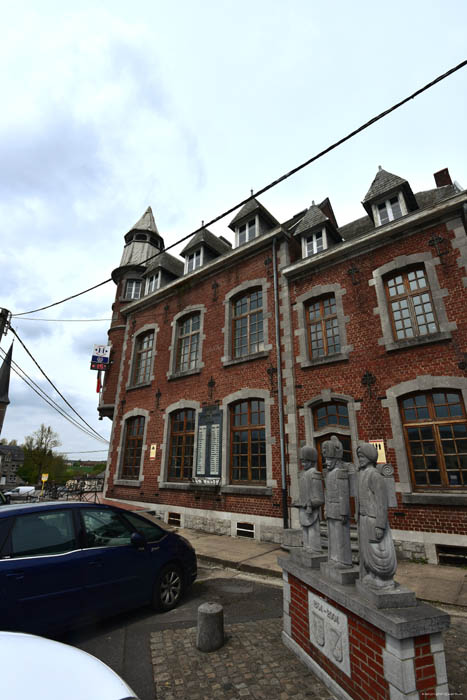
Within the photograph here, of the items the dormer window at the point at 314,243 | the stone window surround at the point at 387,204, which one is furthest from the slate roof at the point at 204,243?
the stone window surround at the point at 387,204

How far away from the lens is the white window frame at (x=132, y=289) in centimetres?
1732

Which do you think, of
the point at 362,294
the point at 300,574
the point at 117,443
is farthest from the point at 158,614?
the point at 117,443

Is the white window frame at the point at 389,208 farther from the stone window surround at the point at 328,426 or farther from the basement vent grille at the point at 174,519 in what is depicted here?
the basement vent grille at the point at 174,519

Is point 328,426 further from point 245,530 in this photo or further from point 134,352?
point 134,352

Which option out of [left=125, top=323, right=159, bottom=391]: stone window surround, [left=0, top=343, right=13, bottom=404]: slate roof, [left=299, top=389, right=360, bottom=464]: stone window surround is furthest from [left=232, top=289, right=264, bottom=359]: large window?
[left=0, top=343, right=13, bottom=404]: slate roof

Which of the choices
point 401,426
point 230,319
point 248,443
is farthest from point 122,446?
point 401,426

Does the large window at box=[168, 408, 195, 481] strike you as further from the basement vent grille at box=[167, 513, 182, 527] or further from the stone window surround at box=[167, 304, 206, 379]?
the stone window surround at box=[167, 304, 206, 379]

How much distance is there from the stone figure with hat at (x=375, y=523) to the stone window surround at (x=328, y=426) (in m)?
5.55

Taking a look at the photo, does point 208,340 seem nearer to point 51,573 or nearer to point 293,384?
point 293,384

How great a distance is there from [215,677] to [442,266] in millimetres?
8928

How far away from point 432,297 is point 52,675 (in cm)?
916

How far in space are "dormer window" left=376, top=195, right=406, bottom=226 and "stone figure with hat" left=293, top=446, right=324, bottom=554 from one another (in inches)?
315

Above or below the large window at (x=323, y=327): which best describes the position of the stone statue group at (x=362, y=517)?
below

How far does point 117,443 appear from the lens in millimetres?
13836
